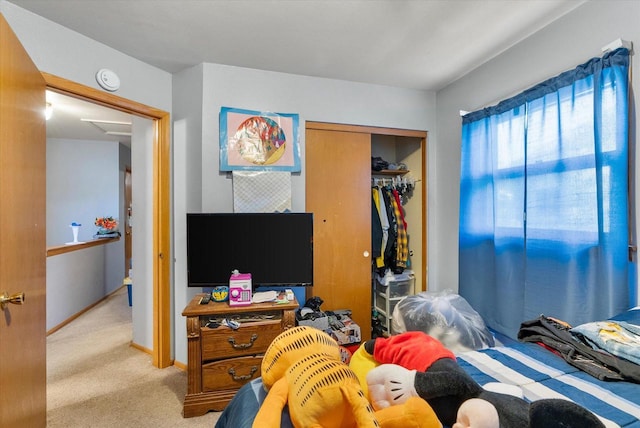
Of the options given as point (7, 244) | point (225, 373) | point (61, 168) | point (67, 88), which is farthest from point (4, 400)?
point (61, 168)

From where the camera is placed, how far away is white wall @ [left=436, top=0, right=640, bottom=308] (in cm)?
143

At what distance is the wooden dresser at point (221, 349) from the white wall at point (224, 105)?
60 cm

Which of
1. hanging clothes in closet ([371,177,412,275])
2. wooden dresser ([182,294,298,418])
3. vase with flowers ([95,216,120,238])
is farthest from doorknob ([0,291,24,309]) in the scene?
vase with flowers ([95,216,120,238])

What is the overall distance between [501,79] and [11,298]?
2995mm

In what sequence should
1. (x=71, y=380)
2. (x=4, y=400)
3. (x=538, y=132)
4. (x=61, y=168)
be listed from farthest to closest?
1. (x=61, y=168)
2. (x=71, y=380)
3. (x=538, y=132)
4. (x=4, y=400)

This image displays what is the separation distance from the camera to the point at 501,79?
6.67 feet

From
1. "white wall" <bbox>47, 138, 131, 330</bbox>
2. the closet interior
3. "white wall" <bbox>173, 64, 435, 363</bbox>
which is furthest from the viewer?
"white wall" <bbox>47, 138, 131, 330</bbox>

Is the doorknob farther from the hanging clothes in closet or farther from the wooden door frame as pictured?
the hanging clothes in closet

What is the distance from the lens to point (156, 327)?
7.43 ft

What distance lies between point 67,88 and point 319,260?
2.09 metres

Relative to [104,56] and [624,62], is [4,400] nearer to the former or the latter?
[104,56]

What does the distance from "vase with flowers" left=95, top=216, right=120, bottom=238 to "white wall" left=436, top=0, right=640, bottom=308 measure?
15.2ft

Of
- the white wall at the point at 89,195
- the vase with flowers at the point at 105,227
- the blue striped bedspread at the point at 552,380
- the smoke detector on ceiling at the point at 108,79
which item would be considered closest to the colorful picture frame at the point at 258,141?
the smoke detector on ceiling at the point at 108,79

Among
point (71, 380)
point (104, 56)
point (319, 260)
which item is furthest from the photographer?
point (319, 260)
